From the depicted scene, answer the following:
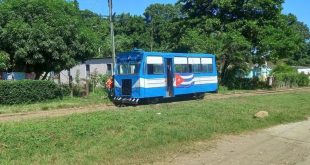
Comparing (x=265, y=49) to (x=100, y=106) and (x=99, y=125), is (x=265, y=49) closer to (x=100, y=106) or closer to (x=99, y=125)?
(x=100, y=106)

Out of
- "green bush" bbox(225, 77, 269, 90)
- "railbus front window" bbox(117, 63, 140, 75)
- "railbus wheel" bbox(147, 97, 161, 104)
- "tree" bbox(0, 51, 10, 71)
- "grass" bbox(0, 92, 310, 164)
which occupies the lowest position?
"grass" bbox(0, 92, 310, 164)

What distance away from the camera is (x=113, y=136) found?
41.9ft

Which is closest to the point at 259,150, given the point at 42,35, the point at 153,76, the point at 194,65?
the point at 153,76

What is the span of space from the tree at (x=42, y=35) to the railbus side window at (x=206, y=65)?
6706 millimetres

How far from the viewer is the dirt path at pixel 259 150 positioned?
36.7 feet

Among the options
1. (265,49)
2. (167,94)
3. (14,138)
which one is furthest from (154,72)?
(265,49)

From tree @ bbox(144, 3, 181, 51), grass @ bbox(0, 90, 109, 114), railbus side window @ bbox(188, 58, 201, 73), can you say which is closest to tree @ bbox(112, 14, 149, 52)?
tree @ bbox(144, 3, 181, 51)

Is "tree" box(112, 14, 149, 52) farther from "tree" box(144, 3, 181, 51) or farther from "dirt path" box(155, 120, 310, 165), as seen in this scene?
"dirt path" box(155, 120, 310, 165)

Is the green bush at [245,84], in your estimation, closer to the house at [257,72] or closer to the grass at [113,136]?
the house at [257,72]

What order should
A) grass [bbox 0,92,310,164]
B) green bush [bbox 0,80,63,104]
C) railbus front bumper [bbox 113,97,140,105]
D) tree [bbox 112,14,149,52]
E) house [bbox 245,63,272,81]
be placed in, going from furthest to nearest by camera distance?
tree [bbox 112,14,149,52], house [bbox 245,63,272,81], railbus front bumper [bbox 113,97,140,105], green bush [bbox 0,80,63,104], grass [bbox 0,92,310,164]

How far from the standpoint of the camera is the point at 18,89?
23.4 m

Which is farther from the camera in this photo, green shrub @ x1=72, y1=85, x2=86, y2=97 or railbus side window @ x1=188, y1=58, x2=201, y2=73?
green shrub @ x1=72, y1=85, x2=86, y2=97

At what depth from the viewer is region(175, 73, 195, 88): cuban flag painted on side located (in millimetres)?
26452

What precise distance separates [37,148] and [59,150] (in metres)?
0.50
